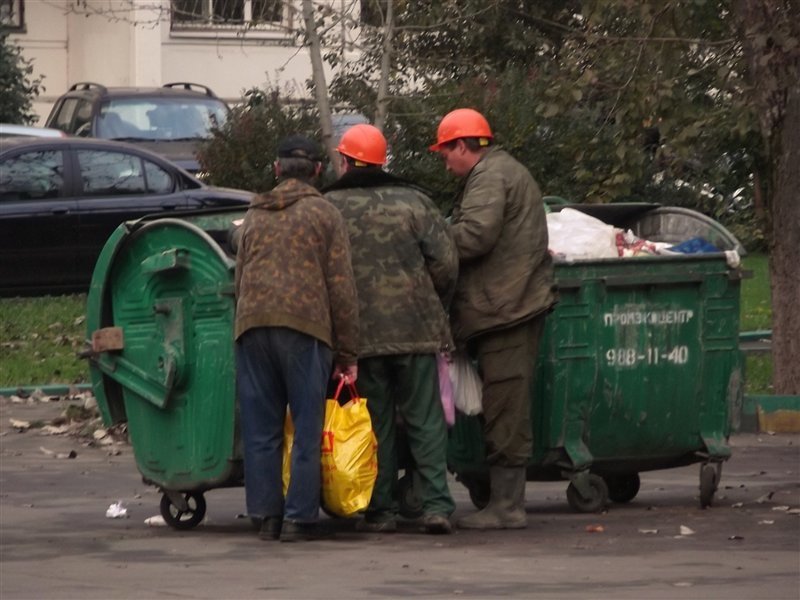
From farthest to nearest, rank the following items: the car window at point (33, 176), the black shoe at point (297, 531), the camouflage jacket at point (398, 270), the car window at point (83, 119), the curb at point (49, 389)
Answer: the car window at point (83, 119) → the car window at point (33, 176) → the curb at point (49, 389) → the camouflage jacket at point (398, 270) → the black shoe at point (297, 531)

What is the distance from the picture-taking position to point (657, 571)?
7.40 m

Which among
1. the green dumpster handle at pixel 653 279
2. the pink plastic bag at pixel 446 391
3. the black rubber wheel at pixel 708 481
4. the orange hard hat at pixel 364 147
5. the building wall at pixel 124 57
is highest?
the building wall at pixel 124 57

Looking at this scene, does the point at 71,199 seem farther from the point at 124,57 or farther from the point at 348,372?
the point at 124,57

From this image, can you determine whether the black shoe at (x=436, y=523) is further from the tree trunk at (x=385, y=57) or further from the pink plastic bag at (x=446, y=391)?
the tree trunk at (x=385, y=57)

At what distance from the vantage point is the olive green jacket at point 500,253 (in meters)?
8.45

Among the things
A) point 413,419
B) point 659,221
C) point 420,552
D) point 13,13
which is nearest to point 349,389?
point 413,419

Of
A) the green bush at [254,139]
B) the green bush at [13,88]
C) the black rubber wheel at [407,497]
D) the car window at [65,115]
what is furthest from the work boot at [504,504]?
the green bush at [13,88]

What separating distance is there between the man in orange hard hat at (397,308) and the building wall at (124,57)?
889 inches

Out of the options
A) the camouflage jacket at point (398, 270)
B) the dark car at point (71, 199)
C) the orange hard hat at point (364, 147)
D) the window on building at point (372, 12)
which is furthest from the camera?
the dark car at point (71, 199)

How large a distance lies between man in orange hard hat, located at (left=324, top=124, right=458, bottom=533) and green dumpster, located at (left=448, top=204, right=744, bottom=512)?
0.56 m

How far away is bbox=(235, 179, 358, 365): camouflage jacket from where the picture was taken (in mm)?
8094

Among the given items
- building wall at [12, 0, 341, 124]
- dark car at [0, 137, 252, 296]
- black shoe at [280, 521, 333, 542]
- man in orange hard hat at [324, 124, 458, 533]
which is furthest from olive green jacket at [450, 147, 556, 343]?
building wall at [12, 0, 341, 124]

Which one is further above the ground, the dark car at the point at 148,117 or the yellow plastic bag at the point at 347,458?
the dark car at the point at 148,117

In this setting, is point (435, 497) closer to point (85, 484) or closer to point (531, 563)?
point (531, 563)
